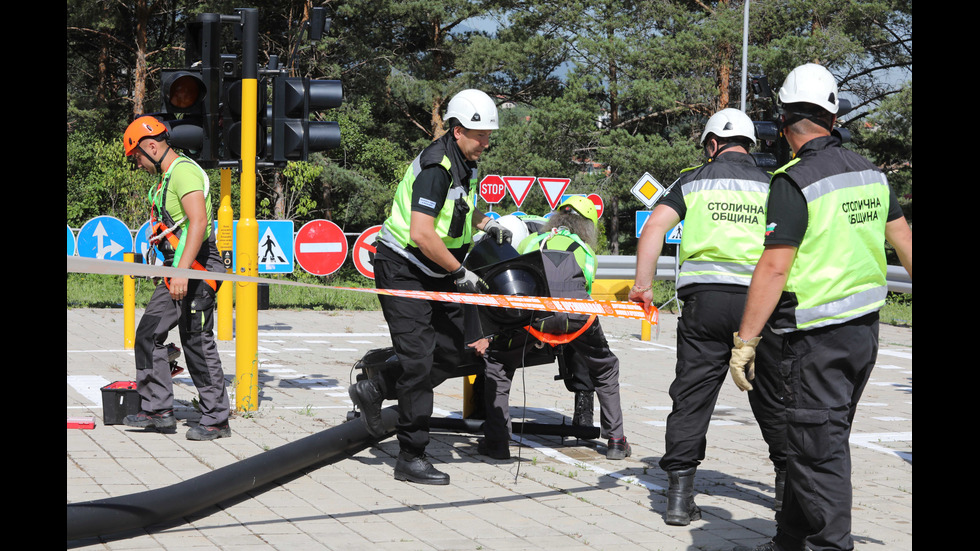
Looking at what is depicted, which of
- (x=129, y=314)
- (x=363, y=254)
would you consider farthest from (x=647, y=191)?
(x=129, y=314)

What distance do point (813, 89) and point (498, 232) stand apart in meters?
2.71

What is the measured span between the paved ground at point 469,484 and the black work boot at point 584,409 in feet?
0.47

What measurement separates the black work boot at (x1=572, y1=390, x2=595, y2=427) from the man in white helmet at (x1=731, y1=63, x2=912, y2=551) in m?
3.19

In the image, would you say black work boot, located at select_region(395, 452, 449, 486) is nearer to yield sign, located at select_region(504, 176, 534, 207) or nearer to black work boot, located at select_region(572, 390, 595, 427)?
black work boot, located at select_region(572, 390, 595, 427)

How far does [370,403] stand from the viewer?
6.48m

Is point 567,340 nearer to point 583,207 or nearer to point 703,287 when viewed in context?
point 583,207

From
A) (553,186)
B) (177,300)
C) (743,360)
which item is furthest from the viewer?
(553,186)

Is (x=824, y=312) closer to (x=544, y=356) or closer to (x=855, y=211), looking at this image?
(x=855, y=211)

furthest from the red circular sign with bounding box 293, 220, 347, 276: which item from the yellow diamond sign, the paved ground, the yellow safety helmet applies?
the yellow safety helmet

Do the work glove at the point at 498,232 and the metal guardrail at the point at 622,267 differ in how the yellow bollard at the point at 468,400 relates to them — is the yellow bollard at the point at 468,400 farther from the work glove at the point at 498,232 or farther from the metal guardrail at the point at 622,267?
the metal guardrail at the point at 622,267

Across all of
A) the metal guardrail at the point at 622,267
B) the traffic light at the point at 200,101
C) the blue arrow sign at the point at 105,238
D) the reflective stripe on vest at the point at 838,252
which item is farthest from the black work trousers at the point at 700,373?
the blue arrow sign at the point at 105,238

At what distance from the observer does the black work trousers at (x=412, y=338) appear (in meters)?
6.01

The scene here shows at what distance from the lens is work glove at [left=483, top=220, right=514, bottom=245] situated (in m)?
6.63
